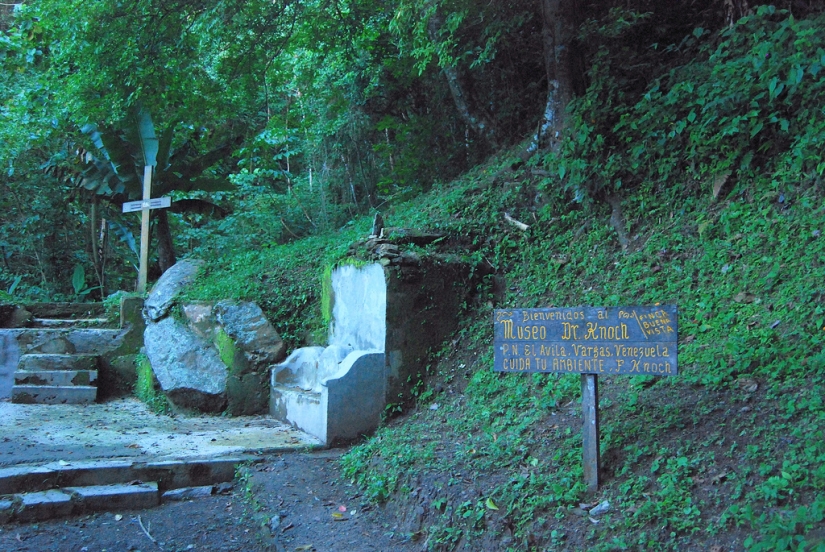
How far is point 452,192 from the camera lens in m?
9.41

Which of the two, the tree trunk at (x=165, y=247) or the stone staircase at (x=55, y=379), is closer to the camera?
the stone staircase at (x=55, y=379)

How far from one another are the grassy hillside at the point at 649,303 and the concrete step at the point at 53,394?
201cm

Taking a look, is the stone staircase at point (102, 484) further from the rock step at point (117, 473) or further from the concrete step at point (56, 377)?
the concrete step at point (56, 377)

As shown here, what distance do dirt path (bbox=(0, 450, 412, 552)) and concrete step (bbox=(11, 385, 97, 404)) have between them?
385cm

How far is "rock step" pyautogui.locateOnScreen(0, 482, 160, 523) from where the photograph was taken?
15.1 ft

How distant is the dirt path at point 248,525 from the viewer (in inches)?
167

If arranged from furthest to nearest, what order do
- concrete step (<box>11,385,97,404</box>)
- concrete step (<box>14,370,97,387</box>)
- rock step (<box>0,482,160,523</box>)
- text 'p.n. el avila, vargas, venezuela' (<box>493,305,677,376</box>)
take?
1. concrete step (<box>14,370,97,387</box>)
2. concrete step (<box>11,385,97,404</box>)
3. rock step (<box>0,482,160,523</box>)
4. text 'p.n. el avila, vargas, venezuela' (<box>493,305,677,376</box>)

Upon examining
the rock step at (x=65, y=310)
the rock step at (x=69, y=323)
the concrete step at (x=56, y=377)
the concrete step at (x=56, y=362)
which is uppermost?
the rock step at (x=65, y=310)

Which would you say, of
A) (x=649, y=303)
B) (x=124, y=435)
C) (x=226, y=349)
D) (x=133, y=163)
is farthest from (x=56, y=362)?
(x=649, y=303)

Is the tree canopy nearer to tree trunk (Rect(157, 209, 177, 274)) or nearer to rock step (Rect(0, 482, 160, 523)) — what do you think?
tree trunk (Rect(157, 209, 177, 274))

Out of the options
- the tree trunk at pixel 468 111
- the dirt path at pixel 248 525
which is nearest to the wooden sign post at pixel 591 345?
the dirt path at pixel 248 525

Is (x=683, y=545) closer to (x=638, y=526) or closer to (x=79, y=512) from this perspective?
(x=638, y=526)

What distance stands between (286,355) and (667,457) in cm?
519

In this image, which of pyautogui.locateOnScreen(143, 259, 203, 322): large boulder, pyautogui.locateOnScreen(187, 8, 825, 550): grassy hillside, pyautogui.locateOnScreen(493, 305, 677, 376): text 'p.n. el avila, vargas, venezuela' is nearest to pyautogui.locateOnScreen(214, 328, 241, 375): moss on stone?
pyautogui.locateOnScreen(187, 8, 825, 550): grassy hillside
